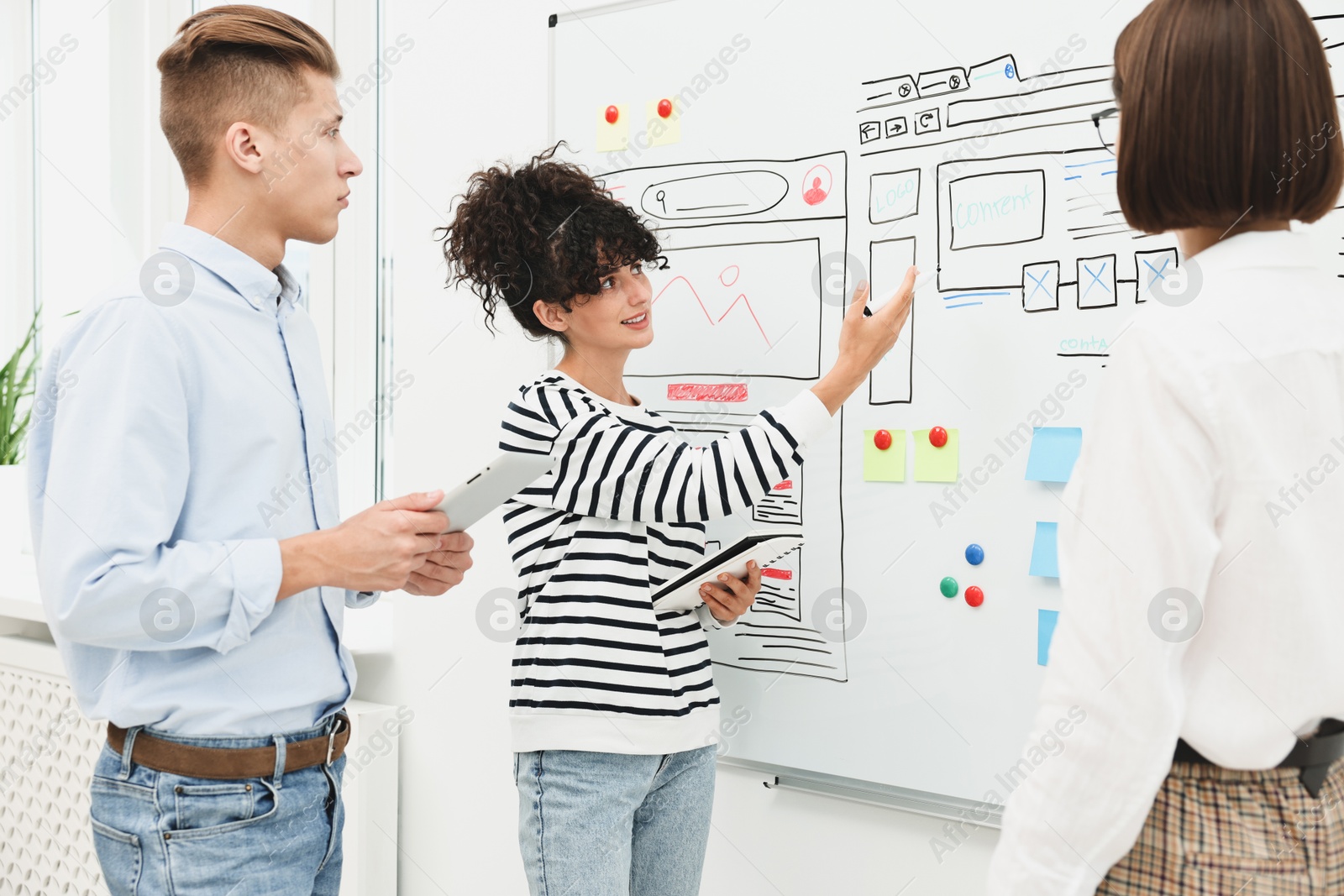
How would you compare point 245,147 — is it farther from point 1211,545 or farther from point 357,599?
point 1211,545

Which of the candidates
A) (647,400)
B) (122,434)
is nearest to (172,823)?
(122,434)

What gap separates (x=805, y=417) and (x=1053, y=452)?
0.40m

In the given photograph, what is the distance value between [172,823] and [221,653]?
0.18m

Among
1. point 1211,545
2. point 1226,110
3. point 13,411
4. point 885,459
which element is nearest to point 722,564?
point 885,459

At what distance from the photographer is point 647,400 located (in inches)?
73.9

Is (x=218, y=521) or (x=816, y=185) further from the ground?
(x=816, y=185)

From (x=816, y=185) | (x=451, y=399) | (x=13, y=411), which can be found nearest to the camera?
(x=816, y=185)

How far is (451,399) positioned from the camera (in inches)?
86.3

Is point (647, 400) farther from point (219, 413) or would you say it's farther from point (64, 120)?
point (64, 120)

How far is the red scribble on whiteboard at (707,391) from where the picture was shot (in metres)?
1.77

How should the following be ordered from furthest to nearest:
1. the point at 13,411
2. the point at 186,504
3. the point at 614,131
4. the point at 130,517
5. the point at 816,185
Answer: the point at 13,411 < the point at 614,131 < the point at 816,185 < the point at 186,504 < the point at 130,517

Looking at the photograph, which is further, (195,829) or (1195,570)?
(195,829)

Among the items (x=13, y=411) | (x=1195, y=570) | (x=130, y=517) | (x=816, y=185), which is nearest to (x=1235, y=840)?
(x=1195, y=570)

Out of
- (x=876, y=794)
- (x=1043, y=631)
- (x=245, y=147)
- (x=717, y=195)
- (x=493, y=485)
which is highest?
(x=717, y=195)
